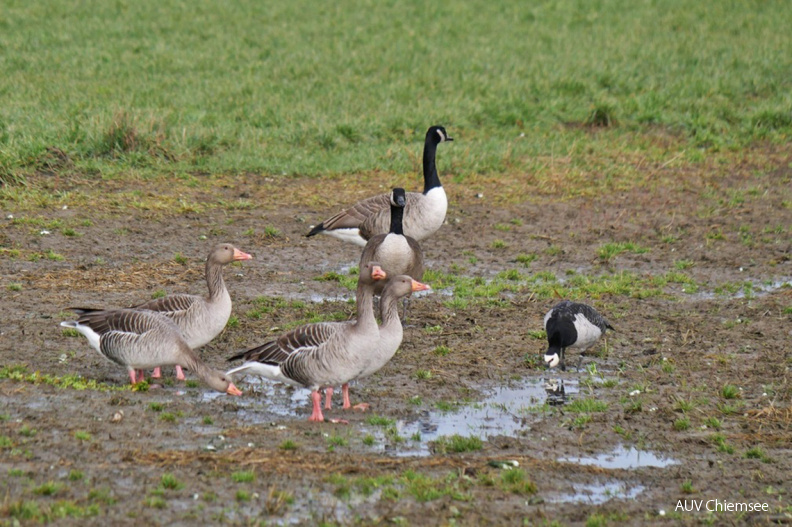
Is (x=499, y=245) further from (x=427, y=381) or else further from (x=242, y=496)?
(x=242, y=496)

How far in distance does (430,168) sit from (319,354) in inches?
236

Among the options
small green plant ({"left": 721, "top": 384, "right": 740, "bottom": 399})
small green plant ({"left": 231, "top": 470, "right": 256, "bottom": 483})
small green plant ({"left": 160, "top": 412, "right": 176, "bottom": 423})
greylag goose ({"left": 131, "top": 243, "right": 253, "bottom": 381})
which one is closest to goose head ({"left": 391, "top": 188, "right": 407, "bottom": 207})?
greylag goose ({"left": 131, "top": 243, "right": 253, "bottom": 381})

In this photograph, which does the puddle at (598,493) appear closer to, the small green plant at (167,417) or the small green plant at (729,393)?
the small green plant at (729,393)

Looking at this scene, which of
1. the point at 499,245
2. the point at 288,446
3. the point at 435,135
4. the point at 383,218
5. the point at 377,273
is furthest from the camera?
the point at 435,135

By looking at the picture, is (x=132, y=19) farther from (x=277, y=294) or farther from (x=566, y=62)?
(x=277, y=294)

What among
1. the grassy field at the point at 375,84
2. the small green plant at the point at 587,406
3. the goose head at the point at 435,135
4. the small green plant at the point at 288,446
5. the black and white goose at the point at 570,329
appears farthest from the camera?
the grassy field at the point at 375,84

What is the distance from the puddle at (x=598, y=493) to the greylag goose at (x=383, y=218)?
6.51 m

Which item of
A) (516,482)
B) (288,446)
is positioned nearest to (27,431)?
(288,446)

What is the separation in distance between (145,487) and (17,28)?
21.9 m

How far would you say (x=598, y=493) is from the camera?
735cm

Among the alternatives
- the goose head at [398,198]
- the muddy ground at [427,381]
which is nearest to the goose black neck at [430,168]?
the muddy ground at [427,381]

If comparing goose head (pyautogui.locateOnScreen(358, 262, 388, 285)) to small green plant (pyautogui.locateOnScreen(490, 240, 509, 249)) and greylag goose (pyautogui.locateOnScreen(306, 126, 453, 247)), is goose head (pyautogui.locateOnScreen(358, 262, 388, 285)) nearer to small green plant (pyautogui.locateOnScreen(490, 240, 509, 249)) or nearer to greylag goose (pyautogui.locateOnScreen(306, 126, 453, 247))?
greylag goose (pyautogui.locateOnScreen(306, 126, 453, 247))

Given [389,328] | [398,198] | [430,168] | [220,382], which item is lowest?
[220,382]

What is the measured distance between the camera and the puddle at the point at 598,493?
7.20 meters
